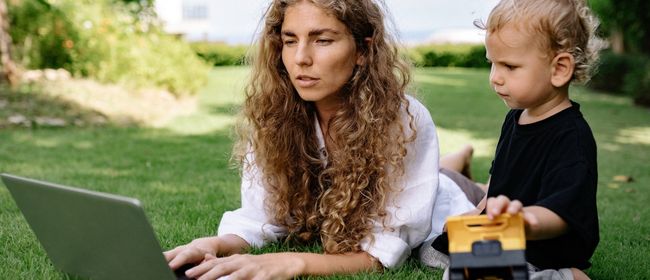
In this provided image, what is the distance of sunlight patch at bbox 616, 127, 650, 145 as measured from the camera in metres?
8.29

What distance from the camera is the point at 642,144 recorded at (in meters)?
8.08

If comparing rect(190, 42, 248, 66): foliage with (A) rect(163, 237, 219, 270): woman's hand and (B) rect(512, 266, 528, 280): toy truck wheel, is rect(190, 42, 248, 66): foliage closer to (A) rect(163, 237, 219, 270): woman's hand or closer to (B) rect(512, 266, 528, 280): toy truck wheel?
(A) rect(163, 237, 219, 270): woman's hand

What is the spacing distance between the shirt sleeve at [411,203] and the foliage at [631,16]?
11.5m

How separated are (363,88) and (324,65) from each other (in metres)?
0.19

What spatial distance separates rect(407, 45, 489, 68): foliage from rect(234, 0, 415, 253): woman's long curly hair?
21.9 meters

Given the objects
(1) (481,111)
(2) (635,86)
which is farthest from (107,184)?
(2) (635,86)

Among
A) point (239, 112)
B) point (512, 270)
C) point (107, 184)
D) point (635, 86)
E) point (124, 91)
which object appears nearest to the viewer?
point (512, 270)

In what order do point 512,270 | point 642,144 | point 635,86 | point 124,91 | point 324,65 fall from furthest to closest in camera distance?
point 635,86 → point 124,91 → point 642,144 → point 324,65 → point 512,270

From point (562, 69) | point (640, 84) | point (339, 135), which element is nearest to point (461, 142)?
point (339, 135)

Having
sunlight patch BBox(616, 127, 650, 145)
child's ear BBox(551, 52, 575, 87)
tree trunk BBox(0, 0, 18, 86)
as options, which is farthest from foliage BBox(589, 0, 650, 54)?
child's ear BBox(551, 52, 575, 87)

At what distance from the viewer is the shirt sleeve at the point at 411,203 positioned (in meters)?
2.75

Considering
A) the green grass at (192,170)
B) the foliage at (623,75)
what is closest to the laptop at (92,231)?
the green grass at (192,170)

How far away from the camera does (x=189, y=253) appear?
257cm

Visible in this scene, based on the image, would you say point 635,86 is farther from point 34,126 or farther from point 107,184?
point 107,184
